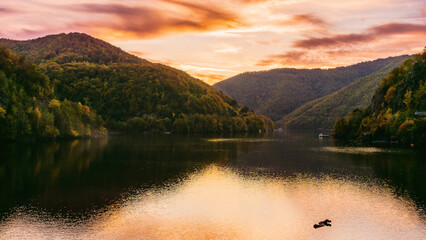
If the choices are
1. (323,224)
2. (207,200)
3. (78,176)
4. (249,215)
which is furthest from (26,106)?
(323,224)

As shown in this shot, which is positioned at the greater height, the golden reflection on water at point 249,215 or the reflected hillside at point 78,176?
the reflected hillside at point 78,176

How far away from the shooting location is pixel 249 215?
51.1 meters

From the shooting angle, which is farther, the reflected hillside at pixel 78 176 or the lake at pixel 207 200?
the reflected hillside at pixel 78 176

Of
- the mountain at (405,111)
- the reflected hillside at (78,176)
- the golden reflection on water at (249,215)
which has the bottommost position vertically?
the golden reflection on water at (249,215)

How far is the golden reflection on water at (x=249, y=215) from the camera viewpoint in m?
43.2

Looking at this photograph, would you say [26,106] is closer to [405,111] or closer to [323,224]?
[323,224]

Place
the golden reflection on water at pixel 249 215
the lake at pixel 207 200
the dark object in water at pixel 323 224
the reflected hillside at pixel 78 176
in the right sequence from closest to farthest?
1. the golden reflection on water at pixel 249 215
2. the lake at pixel 207 200
3. the dark object in water at pixel 323 224
4. the reflected hillside at pixel 78 176

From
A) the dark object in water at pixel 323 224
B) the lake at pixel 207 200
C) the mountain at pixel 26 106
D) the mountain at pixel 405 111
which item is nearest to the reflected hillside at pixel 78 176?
the lake at pixel 207 200

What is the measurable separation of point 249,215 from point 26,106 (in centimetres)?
13156

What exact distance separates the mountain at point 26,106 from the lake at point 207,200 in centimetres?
4665

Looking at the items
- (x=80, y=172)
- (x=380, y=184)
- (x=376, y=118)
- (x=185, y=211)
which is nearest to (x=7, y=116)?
(x=80, y=172)

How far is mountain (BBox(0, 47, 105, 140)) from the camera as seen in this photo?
139863 millimetres

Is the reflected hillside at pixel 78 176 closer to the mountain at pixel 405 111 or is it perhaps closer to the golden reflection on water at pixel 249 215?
the golden reflection on water at pixel 249 215

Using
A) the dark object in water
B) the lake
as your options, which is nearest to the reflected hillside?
the lake
